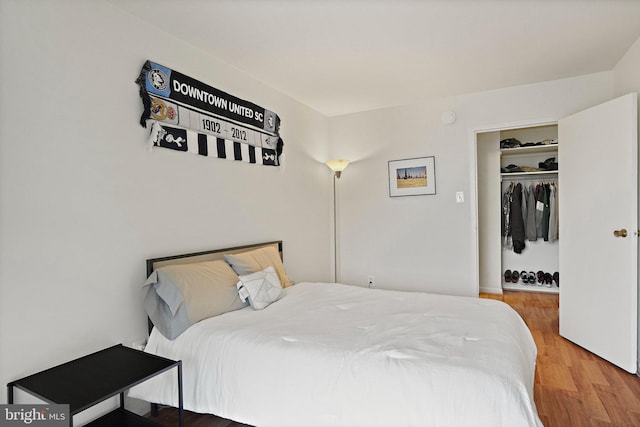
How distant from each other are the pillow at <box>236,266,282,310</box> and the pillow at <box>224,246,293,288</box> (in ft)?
0.38

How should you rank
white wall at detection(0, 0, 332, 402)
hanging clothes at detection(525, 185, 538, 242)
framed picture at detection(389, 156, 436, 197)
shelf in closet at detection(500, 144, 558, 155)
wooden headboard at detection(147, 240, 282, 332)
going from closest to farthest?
white wall at detection(0, 0, 332, 402)
wooden headboard at detection(147, 240, 282, 332)
framed picture at detection(389, 156, 436, 197)
shelf in closet at detection(500, 144, 558, 155)
hanging clothes at detection(525, 185, 538, 242)

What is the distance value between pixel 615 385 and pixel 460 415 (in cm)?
187

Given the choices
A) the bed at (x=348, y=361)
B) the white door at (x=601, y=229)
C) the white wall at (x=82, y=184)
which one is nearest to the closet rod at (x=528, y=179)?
the white door at (x=601, y=229)

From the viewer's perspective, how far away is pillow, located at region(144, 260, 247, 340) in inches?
82.0

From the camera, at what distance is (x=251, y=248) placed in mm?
3100

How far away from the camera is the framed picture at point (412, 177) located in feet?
13.2

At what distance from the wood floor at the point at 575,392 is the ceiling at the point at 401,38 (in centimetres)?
248

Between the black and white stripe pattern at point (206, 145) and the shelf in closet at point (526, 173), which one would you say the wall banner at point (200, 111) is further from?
the shelf in closet at point (526, 173)

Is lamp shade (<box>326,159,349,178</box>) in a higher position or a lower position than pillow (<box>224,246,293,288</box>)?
higher

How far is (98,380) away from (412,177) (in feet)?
11.4

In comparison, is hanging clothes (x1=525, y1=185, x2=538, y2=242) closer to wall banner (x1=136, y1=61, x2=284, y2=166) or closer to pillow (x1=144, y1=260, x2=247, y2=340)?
wall banner (x1=136, y1=61, x2=284, y2=166)

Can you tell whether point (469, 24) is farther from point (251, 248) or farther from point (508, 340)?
point (251, 248)

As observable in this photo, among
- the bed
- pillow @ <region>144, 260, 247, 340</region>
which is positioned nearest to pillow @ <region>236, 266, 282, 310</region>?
the bed

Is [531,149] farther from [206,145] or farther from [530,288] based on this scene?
[206,145]
